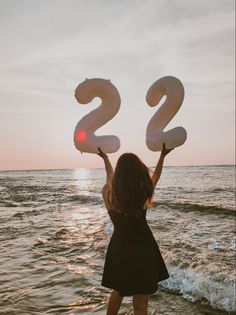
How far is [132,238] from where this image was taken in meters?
3.70

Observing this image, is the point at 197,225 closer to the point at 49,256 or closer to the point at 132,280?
the point at 49,256

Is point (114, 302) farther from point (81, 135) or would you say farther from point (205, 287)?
point (205, 287)

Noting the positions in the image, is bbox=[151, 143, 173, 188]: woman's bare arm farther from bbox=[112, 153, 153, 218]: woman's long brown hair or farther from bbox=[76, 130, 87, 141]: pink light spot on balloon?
bbox=[76, 130, 87, 141]: pink light spot on balloon

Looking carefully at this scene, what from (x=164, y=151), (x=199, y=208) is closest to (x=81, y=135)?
(x=164, y=151)

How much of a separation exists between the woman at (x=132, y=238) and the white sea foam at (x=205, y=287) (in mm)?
3178

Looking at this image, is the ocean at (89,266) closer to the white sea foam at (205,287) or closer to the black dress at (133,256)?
the white sea foam at (205,287)

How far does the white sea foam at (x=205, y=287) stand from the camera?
661cm

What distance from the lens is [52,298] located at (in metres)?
6.32

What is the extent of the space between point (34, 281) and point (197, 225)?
357 inches

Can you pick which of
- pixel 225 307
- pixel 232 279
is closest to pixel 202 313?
pixel 225 307

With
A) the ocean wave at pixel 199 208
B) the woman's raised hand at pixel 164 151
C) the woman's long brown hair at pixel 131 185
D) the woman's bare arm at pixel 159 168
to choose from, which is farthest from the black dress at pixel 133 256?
the ocean wave at pixel 199 208

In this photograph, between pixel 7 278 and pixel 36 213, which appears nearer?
pixel 7 278

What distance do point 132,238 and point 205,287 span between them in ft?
13.3

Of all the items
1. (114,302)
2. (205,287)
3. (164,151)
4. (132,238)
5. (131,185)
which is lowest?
(205,287)
